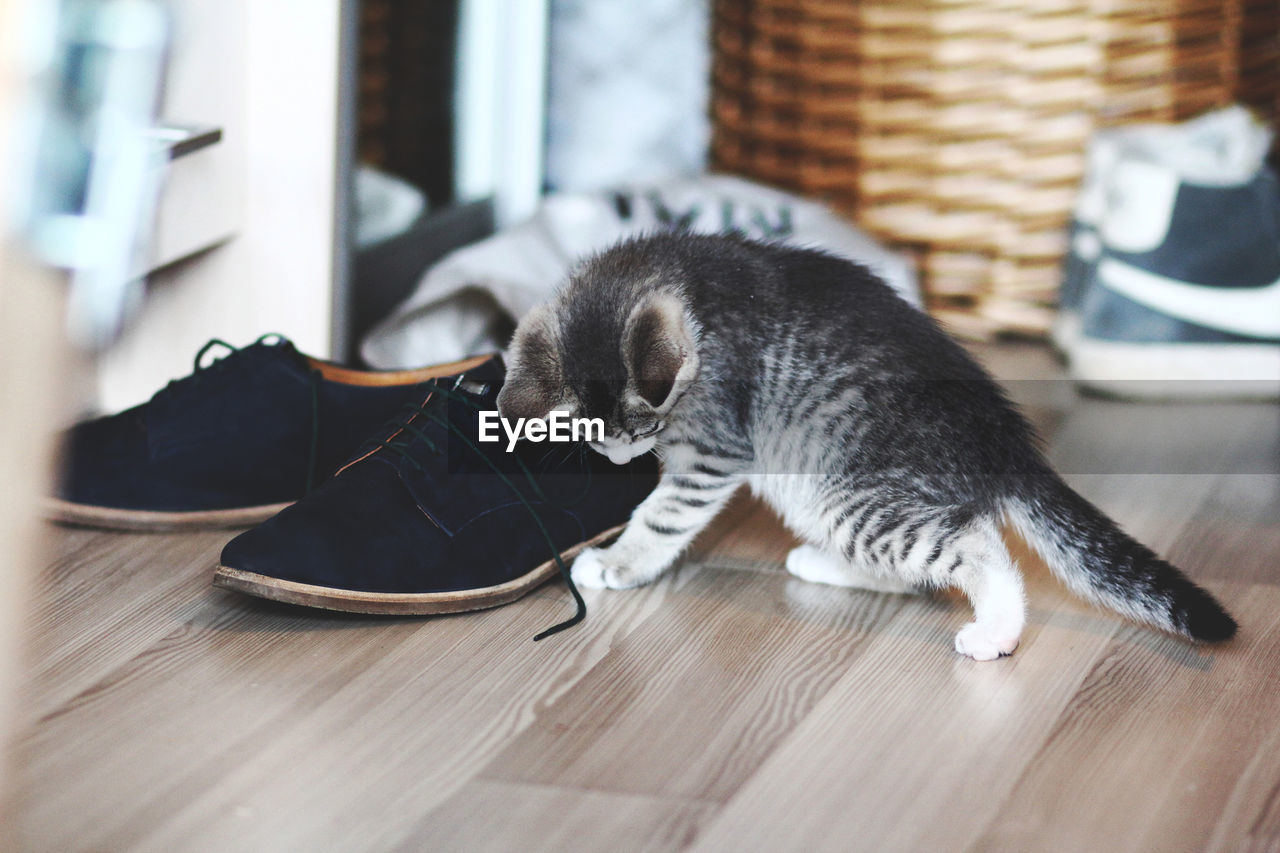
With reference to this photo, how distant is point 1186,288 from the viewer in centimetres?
184

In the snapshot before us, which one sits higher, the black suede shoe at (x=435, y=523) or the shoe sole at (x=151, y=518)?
the black suede shoe at (x=435, y=523)

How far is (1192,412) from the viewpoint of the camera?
6.03 feet

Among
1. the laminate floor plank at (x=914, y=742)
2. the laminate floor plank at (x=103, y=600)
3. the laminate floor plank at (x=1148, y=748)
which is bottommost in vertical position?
the laminate floor plank at (x=103, y=600)

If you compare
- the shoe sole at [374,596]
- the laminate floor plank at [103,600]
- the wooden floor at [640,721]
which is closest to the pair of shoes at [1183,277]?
the wooden floor at [640,721]

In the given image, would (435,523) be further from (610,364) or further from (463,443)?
(610,364)

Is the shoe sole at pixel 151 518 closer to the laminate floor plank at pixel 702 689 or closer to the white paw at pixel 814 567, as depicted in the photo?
the laminate floor plank at pixel 702 689

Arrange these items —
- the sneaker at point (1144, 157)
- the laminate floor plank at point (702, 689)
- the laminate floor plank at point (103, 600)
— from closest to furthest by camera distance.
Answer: the laminate floor plank at point (702, 689), the laminate floor plank at point (103, 600), the sneaker at point (1144, 157)

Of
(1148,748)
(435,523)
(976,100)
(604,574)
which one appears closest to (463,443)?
(435,523)

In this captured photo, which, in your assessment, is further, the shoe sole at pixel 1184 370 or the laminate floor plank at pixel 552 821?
the shoe sole at pixel 1184 370

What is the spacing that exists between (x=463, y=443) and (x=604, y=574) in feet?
0.67

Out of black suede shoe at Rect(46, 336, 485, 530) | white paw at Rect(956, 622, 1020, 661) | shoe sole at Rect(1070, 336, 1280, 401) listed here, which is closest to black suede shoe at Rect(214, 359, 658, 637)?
black suede shoe at Rect(46, 336, 485, 530)

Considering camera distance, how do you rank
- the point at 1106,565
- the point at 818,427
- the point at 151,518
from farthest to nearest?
the point at 151,518 < the point at 818,427 < the point at 1106,565

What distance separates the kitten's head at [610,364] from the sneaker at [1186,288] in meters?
0.96

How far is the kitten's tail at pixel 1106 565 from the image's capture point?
1.06 metres
